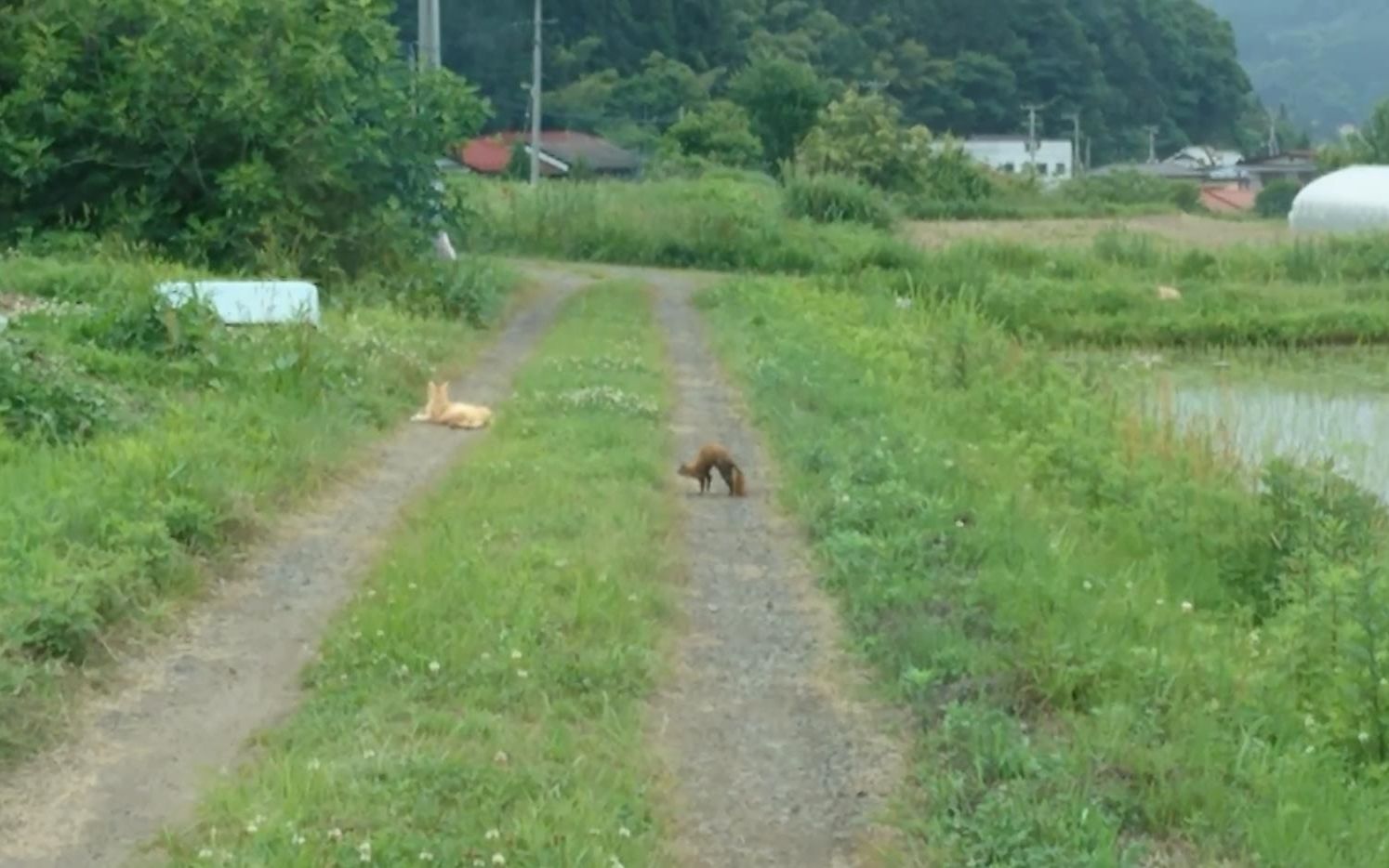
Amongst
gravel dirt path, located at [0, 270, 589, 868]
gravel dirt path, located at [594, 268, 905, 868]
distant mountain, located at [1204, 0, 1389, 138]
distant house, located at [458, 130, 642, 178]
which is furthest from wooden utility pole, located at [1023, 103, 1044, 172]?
gravel dirt path, located at [0, 270, 589, 868]

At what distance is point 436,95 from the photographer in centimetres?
2127

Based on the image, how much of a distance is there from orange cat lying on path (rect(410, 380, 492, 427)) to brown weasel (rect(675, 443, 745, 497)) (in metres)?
2.29

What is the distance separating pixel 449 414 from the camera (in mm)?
12438

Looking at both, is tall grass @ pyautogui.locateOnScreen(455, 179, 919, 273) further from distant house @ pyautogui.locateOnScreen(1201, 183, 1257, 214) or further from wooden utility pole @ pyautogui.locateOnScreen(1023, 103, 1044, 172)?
wooden utility pole @ pyautogui.locateOnScreen(1023, 103, 1044, 172)

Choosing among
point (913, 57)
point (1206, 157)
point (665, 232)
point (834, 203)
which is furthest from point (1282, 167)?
point (665, 232)

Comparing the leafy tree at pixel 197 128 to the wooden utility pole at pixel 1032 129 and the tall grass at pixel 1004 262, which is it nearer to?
the tall grass at pixel 1004 262

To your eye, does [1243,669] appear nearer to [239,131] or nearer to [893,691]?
[893,691]

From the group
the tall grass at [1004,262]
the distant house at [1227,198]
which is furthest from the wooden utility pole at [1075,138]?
the tall grass at [1004,262]

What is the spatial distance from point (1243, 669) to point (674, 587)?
2.48 m

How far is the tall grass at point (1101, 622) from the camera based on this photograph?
210 inches

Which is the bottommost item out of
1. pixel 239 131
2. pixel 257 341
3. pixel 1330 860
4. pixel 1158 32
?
pixel 1330 860

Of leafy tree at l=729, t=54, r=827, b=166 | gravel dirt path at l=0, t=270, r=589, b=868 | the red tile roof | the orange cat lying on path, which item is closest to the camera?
gravel dirt path at l=0, t=270, r=589, b=868

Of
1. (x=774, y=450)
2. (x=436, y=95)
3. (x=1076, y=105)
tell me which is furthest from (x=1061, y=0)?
(x=774, y=450)

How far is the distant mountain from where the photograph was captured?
125 metres
